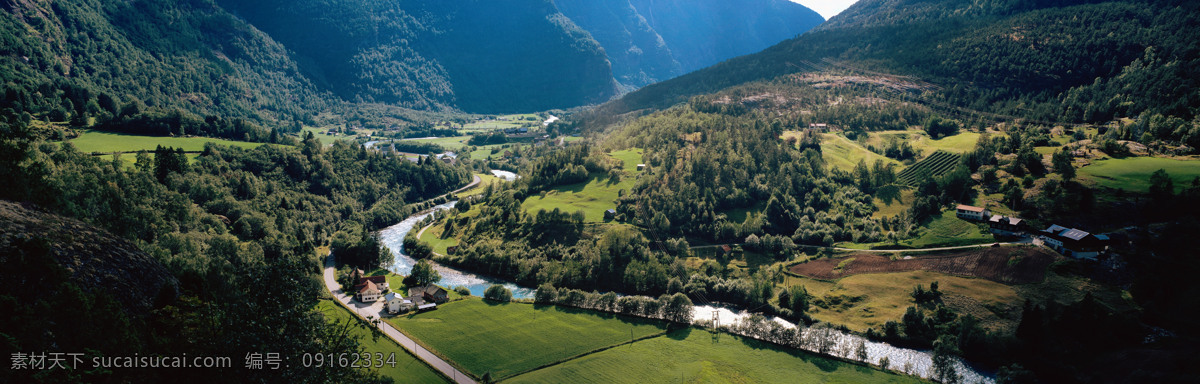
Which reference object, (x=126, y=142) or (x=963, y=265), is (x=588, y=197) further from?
(x=126, y=142)

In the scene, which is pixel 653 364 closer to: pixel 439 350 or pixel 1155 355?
pixel 439 350

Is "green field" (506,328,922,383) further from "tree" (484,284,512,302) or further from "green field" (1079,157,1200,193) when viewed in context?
"green field" (1079,157,1200,193)

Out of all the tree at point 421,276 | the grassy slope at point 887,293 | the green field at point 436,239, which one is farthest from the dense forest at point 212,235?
the grassy slope at point 887,293

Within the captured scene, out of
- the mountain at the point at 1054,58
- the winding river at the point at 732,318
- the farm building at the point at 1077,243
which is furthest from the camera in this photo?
the mountain at the point at 1054,58

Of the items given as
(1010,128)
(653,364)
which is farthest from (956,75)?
(653,364)

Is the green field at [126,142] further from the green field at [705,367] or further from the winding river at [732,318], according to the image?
the green field at [705,367]

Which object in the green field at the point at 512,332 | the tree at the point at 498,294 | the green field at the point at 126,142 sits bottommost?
the green field at the point at 512,332
